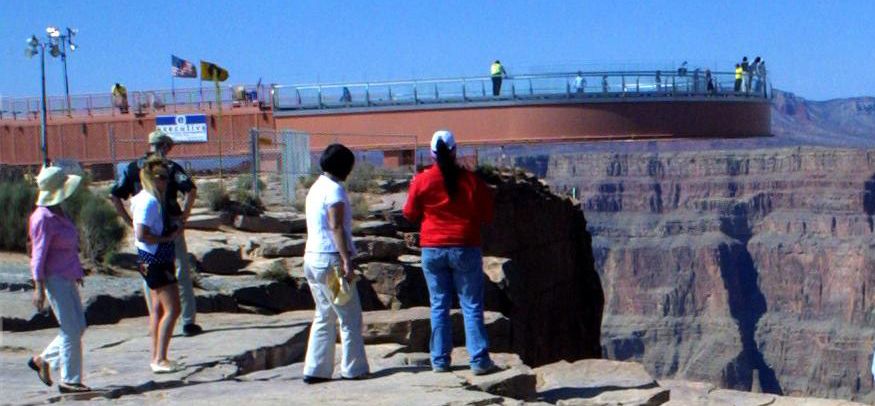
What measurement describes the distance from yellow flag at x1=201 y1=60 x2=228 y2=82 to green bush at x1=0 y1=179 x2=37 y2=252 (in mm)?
14657

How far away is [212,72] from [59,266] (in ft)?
80.7

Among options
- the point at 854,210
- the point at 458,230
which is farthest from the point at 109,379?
the point at 854,210

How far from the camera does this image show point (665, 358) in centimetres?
10838

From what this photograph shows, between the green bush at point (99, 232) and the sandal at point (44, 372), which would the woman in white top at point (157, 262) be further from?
the green bush at point (99, 232)

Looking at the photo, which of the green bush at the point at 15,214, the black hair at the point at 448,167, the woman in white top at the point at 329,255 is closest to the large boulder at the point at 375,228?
the green bush at the point at 15,214

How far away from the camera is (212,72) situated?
32.5 metres

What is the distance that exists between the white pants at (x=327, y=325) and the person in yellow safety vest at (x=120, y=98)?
2660cm

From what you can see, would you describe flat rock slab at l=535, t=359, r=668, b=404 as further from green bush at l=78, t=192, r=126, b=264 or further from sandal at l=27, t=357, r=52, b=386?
green bush at l=78, t=192, r=126, b=264

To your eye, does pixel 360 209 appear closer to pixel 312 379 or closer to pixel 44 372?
pixel 312 379

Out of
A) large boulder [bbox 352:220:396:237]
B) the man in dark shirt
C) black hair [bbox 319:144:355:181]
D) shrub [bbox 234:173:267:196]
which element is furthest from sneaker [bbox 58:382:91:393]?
shrub [bbox 234:173:267:196]

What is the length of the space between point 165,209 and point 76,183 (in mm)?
1146

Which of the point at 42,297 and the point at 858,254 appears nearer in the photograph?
the point at 42,297

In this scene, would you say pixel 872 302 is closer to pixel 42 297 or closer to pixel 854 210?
pixel 854 210

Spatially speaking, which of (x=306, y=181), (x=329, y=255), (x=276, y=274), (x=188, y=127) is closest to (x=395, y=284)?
(x=276, y=274)
